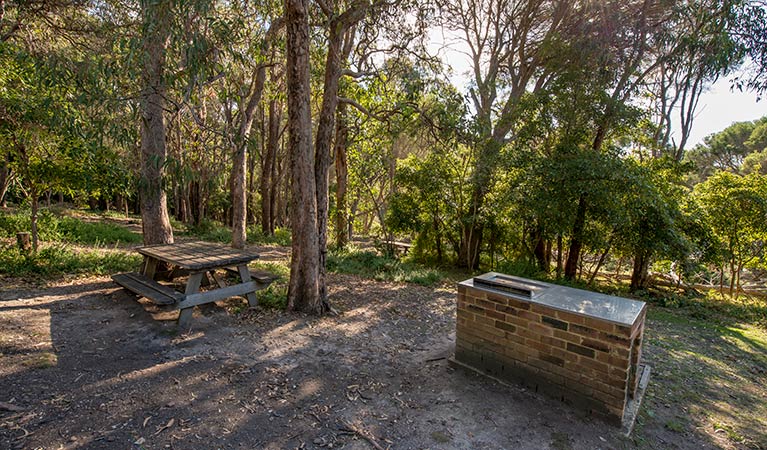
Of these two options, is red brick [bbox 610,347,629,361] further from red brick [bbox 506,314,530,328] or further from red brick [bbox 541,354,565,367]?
red brick [bbox 506,314,530,328]

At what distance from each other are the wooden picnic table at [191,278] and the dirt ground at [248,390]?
30 centimetres

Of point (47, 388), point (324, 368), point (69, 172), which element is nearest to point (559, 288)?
point (324, 368)

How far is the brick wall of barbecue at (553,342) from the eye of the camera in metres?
2.59

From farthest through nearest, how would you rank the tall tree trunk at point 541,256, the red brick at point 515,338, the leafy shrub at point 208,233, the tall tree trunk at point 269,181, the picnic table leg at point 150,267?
the tall tree trunk at point 269,181 < the leafy shrub at point 208,233 < the tall tree trunk at point 541,256 < the picnic table leg at point 150,267 < the red brick at point 515,338

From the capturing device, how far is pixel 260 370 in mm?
3344

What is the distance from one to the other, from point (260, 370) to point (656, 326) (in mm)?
6170

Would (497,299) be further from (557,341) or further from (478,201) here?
(478,201)

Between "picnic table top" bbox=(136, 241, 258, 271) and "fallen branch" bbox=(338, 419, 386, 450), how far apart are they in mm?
2474

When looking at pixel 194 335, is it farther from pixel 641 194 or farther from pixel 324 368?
pixel 641 194

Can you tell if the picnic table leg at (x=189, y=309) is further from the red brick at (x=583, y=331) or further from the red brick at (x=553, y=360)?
the red brick at (x=583, y=331)

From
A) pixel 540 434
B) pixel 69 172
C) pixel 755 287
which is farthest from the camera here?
pixel 755 287

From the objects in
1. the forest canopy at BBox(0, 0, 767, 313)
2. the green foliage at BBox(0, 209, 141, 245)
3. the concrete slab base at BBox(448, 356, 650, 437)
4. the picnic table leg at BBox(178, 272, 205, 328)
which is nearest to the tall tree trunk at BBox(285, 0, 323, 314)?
the forest canopy at BBox(0, 0, 767, 313)

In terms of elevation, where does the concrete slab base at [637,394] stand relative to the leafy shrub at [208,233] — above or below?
below

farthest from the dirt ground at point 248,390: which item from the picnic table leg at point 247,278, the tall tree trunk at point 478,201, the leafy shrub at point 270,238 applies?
the leafy shrub at point 270,238
